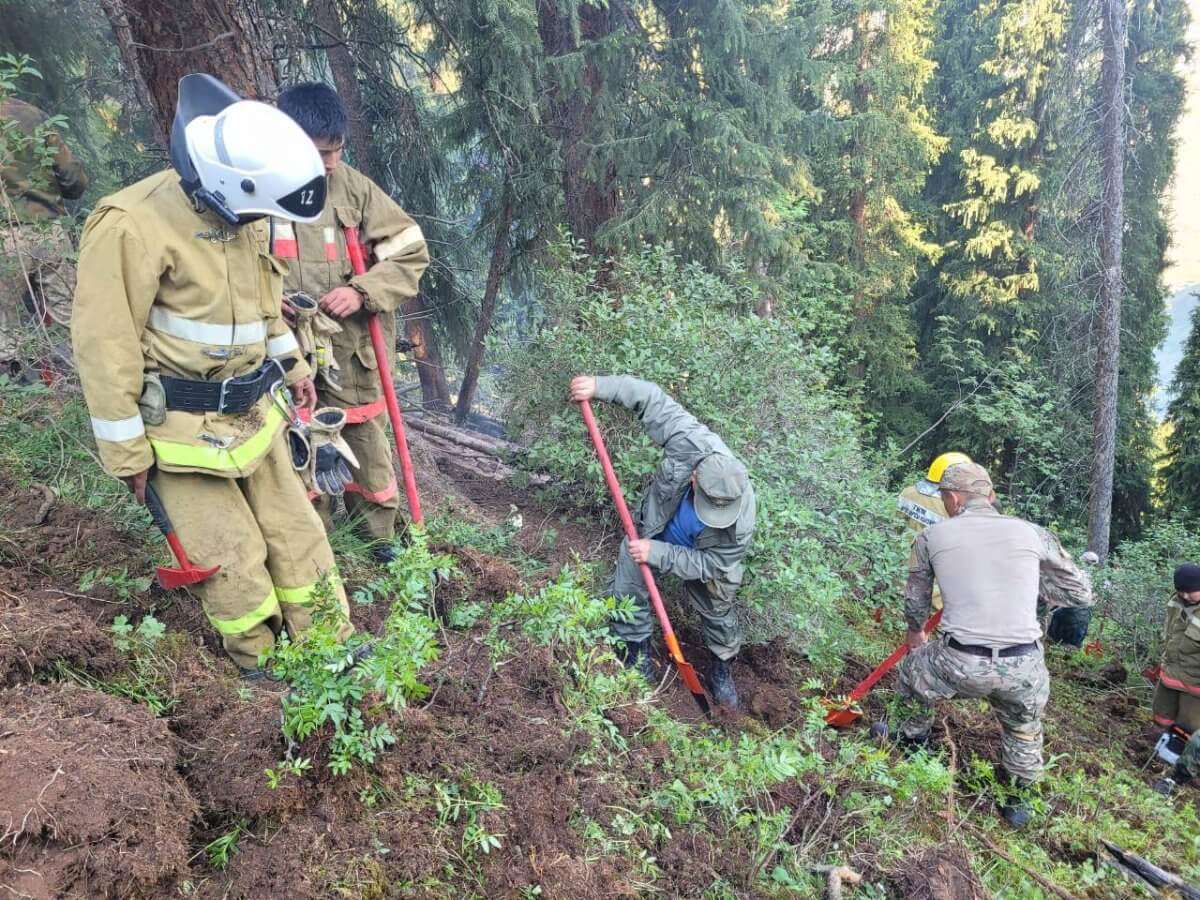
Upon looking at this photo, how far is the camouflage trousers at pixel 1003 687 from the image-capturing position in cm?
372

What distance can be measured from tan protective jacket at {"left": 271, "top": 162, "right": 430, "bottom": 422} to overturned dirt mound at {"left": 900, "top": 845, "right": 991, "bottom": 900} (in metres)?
3.17

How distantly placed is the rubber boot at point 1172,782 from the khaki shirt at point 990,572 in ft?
7.38

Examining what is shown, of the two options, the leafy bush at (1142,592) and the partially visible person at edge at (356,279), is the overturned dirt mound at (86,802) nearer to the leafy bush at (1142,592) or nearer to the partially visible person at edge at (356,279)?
the partially visible person at edge at (356,279)

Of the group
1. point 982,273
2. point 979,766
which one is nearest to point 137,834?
point 979,766

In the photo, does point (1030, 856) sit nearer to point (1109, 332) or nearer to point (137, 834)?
point (137, 834)

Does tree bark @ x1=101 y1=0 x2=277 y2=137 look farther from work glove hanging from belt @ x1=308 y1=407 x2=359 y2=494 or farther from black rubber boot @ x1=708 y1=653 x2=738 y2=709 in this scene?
black rubber boot @ x1=708 y1=653 x2=738 y2=709

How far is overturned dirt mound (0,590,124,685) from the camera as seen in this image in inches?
88.0

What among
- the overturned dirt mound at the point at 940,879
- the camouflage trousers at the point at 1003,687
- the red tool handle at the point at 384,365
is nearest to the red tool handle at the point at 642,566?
the red tool handle at the point at 384,365

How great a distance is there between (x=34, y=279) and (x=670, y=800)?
4.75m

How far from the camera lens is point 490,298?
29.9 ft

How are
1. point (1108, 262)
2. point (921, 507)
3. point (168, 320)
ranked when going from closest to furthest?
point (168, 320) → point (921, 507) → point (1108, 262)

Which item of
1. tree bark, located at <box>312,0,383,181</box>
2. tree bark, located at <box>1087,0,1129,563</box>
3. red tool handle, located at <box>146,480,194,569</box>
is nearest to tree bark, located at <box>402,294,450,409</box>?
tree bark, located at <box>312,0,383,181</box>

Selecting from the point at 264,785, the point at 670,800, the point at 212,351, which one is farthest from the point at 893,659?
the point at 212,351

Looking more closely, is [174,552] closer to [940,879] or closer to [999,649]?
[940,879]
